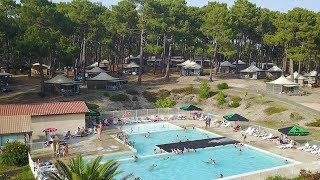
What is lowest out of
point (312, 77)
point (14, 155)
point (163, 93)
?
point (14, 155)

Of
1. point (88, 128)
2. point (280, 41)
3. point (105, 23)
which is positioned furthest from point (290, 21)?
point (88, 128)

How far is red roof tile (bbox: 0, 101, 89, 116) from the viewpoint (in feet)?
118

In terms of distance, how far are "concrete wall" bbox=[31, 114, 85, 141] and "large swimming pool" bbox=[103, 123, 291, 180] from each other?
7.15 meters

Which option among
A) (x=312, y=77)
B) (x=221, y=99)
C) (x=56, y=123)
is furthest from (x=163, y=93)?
(x=312, y=77)

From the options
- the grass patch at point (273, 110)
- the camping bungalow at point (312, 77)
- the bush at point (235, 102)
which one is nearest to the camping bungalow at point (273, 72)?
the camping bungalow at point (312, 77)

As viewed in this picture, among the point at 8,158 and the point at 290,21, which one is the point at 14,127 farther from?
the point at 290,21

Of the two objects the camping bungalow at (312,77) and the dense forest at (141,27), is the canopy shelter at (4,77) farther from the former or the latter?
the camping bungalow at (312,77)

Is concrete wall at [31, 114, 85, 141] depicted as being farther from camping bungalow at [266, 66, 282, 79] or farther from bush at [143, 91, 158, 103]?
camping bungalow at [266, 66, 282, 79]

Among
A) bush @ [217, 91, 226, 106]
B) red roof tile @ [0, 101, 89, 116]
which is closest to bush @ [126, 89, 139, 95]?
bush @ [217, 91, 226, 106]

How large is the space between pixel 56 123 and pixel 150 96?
22.5m

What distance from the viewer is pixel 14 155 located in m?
27.8

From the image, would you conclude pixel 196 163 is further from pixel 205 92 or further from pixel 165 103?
pixel 205 92

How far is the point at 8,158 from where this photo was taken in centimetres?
2767

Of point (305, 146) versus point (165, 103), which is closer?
point (305, 146)
